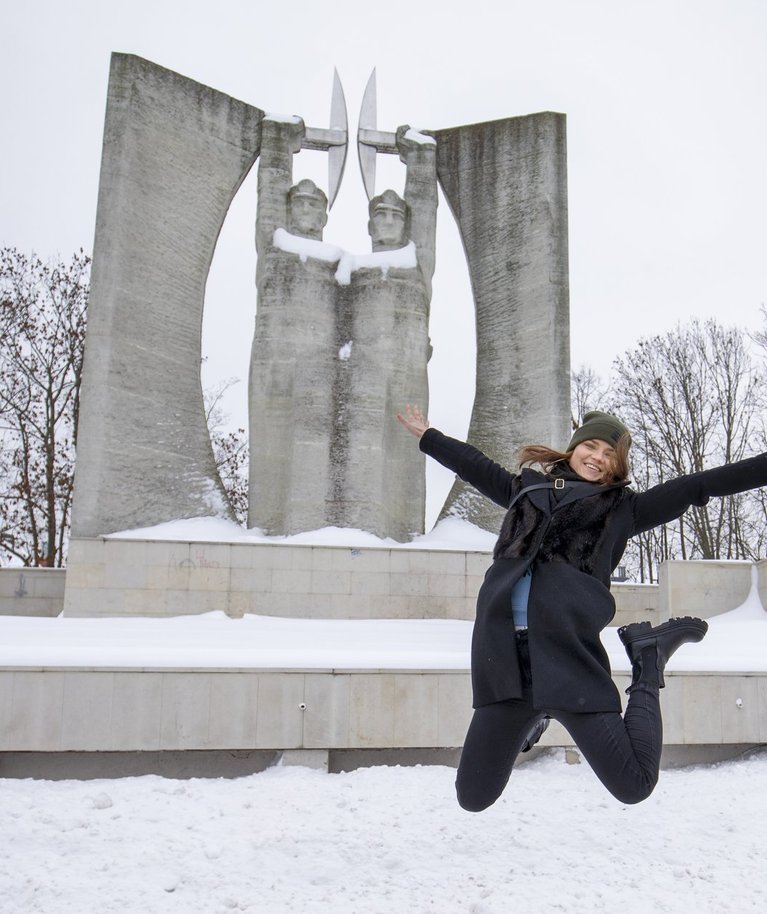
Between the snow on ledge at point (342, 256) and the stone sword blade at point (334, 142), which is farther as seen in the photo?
the stone sword blade at point (334, 142)

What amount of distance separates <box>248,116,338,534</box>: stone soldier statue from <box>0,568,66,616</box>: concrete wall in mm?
3295

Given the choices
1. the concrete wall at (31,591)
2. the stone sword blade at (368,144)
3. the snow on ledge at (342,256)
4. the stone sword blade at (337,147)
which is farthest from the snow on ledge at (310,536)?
the stone sword blade at (368,144)

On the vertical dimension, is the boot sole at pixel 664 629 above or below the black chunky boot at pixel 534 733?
above

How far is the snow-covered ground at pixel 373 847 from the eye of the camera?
13.2 ft

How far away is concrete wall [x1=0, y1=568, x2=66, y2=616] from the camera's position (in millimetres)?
12445

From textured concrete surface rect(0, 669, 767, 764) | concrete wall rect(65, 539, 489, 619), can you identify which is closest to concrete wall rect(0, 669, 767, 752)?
textured concrete surface rect(0, 669, 767, 764)

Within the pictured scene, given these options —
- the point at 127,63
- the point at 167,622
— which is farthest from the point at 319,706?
the point at 127,63

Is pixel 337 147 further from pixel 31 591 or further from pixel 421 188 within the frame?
pixel 31 591

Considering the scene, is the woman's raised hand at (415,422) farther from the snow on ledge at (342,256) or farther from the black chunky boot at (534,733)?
the snow on ledge at (342,256)

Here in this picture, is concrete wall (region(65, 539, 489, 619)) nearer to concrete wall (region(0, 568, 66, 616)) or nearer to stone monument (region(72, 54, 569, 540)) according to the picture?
stone monument (region(72, 54, 569, 540))

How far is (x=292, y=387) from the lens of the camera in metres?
11.4

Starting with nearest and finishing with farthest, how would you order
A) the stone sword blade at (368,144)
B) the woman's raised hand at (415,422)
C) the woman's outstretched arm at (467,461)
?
1. the woman's outstretched arm at (467,461)
2. the woman's raised hand at (415,422)
3. the stone sword blade at (368,144)

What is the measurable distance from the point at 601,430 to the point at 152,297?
965 centimetres

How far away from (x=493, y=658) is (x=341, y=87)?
1223 centimetres
